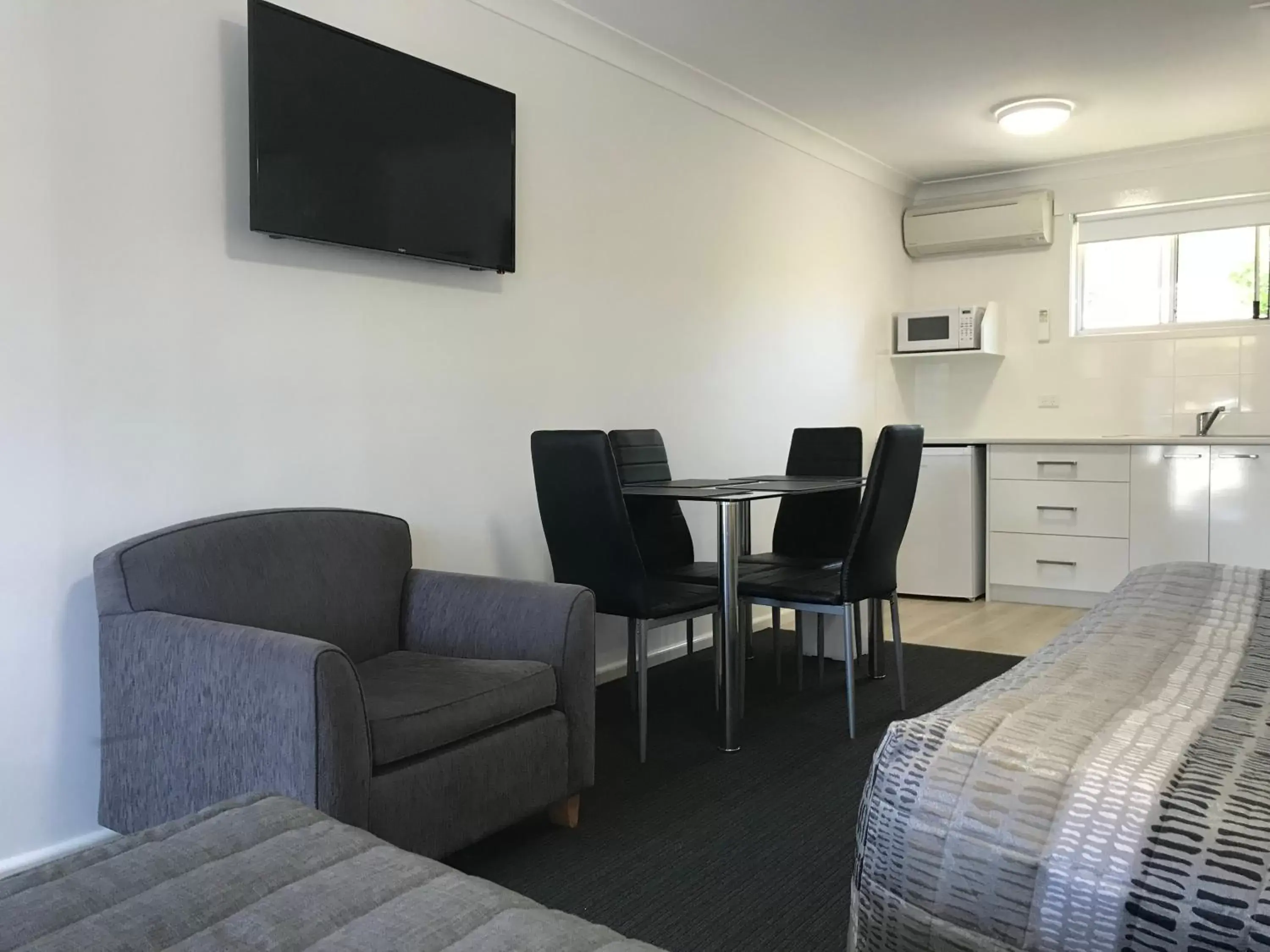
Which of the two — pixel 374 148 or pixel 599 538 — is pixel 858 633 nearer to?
pixel 599 538

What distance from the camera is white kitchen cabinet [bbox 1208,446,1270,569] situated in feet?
15.4

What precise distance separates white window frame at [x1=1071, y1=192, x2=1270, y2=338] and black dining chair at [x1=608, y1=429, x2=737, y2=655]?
3.22 m

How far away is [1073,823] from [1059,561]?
4.53m

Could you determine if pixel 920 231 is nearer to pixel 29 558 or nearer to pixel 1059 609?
pixel 1059 609

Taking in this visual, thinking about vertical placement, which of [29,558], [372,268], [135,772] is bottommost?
[135,772]

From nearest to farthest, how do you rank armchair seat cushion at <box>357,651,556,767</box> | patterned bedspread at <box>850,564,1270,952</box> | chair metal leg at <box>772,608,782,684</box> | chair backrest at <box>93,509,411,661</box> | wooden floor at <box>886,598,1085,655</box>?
patterned bedspread at <box>850,564,1270,952</box> < armchair seat cushion at <box>357,651,556,767</box> < chair backrest at <box>93,509,411,661</box> < chair metal leg at <box>772,608,782,684</box> < wooden floor at <box>886,598,1085,655</box>

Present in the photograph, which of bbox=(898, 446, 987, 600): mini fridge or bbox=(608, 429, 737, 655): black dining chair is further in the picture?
bbox=(898, 446, 987, 600): mini fridge

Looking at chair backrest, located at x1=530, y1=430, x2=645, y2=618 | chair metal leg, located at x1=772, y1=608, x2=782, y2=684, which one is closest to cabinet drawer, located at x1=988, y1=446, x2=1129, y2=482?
chair metal leg, located at x1=772, y1=608, x2=782, y2=684

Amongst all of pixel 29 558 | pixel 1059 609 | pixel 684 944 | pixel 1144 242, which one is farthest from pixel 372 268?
pixel 1144 242

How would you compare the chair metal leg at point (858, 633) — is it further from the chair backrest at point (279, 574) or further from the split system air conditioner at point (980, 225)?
the split system air conditioner at point (980, 225)

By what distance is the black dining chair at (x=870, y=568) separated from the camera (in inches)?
120

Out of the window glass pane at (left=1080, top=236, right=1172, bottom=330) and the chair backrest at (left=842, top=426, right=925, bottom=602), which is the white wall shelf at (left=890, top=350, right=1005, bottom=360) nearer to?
the window glass pane at (left=1080, top=236, right=1172, bottom=330)

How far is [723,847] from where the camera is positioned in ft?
7.49

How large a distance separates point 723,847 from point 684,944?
1.47 ft
